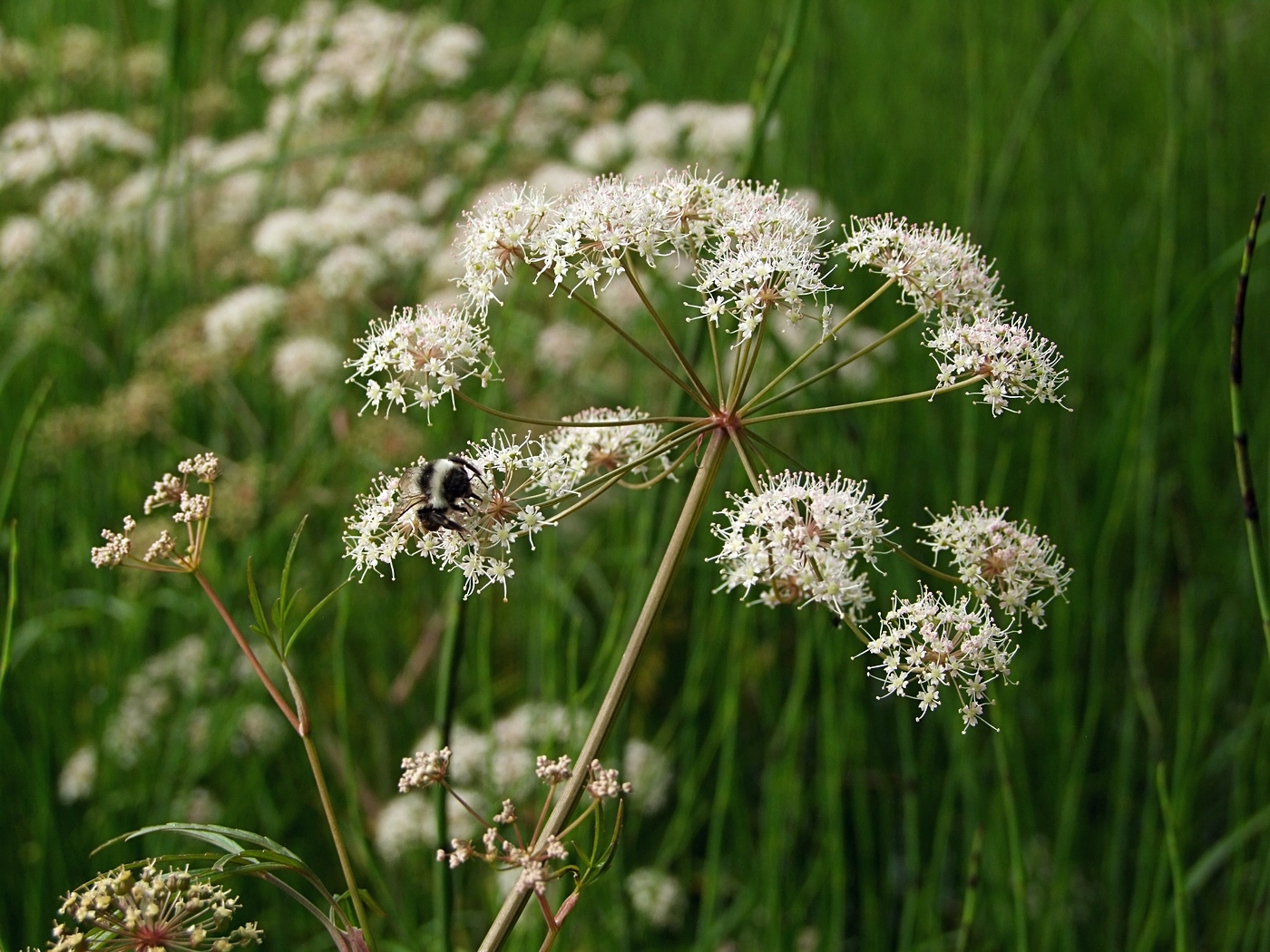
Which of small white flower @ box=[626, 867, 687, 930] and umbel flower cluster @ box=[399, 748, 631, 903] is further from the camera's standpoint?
small white flower @ box=[626, 867, 687, 930]

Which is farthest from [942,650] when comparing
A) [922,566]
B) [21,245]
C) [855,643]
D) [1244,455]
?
[21,245]

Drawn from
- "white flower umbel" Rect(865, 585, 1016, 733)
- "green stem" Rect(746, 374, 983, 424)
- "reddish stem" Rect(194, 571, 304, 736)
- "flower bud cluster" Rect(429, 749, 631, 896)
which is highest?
"green stem" Rect(746, 374, 983, 424)

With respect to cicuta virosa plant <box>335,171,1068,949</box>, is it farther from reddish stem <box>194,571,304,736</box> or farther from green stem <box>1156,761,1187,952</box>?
green stem <box>1156,761,1187,952</box>

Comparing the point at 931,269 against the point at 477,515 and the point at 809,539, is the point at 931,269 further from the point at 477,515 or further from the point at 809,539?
the point at 477,515

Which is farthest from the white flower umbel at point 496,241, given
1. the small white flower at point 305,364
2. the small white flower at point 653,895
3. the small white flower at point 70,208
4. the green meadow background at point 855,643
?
the small white flower at point 70,208

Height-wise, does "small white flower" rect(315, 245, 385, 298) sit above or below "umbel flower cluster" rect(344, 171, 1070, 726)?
above

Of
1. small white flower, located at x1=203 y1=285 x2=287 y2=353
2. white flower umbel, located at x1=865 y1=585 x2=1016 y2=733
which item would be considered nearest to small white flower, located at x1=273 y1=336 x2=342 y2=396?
small white flower, located at x1=203 y1=285 x2=287 y2=353

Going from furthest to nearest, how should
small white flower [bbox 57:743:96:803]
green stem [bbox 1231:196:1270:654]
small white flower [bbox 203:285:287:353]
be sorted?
1. small white flower [bbox 203:285:287:353]
2. small white flower [bbox 57:743:96:803]
3. green stem [bbox 1231:196:1270:654]

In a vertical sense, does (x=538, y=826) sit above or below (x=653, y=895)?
above
